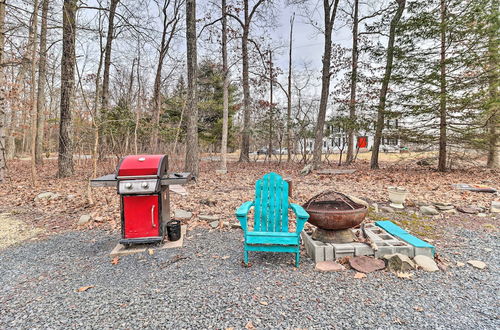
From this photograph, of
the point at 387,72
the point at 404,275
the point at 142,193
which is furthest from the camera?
the point at 387,72

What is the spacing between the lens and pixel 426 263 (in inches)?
97.1

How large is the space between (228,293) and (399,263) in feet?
5.51

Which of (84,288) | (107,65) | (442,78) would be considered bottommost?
(84,288)

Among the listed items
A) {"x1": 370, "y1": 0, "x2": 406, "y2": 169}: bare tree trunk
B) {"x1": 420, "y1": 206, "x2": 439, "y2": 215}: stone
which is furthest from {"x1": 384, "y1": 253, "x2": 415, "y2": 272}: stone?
{"x1": 370, "y1": 0, "x2": 406, "y2": 169}: bare tree trunk

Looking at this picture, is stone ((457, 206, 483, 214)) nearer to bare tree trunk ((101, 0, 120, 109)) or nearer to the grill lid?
the grill lid

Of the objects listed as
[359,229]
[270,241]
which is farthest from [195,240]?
[359,229]

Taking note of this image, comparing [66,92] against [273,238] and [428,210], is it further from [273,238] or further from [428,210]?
[428,210]

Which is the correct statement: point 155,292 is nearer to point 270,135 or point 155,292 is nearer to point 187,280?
point 187,280

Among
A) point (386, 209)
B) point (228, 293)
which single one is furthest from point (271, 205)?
point (386, 209)

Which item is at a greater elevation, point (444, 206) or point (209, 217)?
point (444, 206)

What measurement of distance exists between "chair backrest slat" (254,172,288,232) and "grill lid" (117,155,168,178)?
1183 mm

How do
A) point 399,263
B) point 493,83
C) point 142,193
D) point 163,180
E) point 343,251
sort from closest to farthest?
1. point 399,263
2. point 343,251
3. point 142,193
4. point 163,180
5. point 493,83

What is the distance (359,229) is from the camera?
3219mm

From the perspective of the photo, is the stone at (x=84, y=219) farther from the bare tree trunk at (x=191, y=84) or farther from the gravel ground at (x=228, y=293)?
the bare tree trunk at (x=191, y=84)
